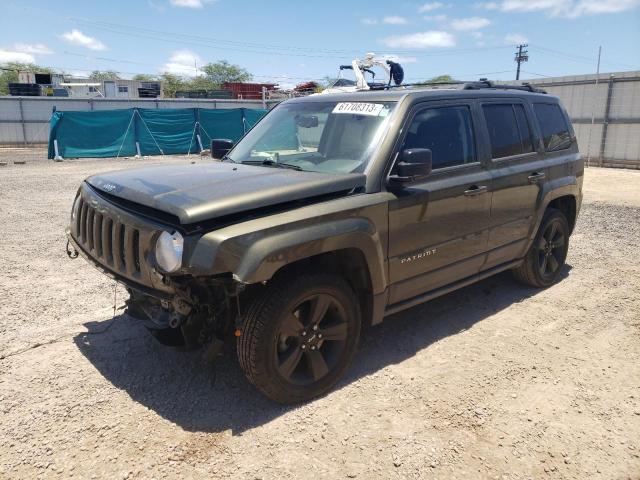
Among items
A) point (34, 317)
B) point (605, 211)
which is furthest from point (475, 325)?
point (605, 211)

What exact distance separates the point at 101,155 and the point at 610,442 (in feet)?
66.4

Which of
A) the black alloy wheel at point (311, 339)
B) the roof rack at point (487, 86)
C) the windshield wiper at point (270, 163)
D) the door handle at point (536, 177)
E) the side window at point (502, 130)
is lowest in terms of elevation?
the black alloy wheel at point (311, 339)

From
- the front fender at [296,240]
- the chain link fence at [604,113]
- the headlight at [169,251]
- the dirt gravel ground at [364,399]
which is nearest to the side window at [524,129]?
the dirt gravel ground at [364,399]

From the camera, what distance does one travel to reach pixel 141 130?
67.1 feet

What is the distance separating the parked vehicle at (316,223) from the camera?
112 inches

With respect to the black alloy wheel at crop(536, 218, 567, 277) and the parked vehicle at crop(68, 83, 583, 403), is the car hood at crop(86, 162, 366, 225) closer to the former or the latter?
the parked vehicle at crop(68, 83, 583, 403)

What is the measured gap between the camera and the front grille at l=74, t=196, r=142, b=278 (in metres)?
3.05

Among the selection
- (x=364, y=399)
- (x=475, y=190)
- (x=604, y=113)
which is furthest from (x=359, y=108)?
(x=604, y=113)

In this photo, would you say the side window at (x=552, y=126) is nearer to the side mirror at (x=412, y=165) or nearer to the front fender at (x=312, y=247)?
the side mirror at (x=412, y=165)

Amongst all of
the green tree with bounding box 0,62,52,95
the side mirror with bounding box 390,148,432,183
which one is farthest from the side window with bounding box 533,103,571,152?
the green tree with bounding box 0,62,52,95

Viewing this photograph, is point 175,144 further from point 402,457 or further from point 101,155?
point 402,457

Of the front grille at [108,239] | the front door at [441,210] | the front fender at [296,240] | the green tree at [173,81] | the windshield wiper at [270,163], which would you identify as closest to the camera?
the front fender at [296,240]

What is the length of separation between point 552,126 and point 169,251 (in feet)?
14.0

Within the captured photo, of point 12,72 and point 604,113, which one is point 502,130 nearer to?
point 604,113
